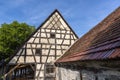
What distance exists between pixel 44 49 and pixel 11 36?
22.0m

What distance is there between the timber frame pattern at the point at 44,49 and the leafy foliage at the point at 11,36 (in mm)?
18222

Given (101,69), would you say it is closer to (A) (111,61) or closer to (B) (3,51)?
(A) (111,61)

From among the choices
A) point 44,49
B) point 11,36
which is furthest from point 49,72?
point 11,36

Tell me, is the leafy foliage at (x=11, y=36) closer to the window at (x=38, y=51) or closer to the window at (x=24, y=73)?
Result: the window at (x=24, y=73)

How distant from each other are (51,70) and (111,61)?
56.9 feet

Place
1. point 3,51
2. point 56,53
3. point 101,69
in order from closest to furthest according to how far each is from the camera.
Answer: point 101,69
point 56,53
point 3,51

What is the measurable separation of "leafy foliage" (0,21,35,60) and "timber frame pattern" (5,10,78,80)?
18.2 meters

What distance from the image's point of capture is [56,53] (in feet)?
72.8

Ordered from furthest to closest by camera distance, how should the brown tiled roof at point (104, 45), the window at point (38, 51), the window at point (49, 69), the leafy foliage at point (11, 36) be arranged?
1. the leafy foliage at point (11, 36)
2. the window at point (49, 69)
3. the window at point (38, 51)
4. the brown tiled roof at point (104, 45)

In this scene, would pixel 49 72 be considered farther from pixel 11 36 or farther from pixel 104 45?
pixel 11 36

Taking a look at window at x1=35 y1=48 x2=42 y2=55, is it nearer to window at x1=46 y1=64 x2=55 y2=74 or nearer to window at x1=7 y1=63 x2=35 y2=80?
window at x1=7 y1=63 x2=35 y2=80

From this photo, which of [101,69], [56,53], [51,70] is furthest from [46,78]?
[101,69]

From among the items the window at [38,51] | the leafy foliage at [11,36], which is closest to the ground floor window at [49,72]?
the window at [38,51]

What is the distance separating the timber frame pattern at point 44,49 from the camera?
829 inches
